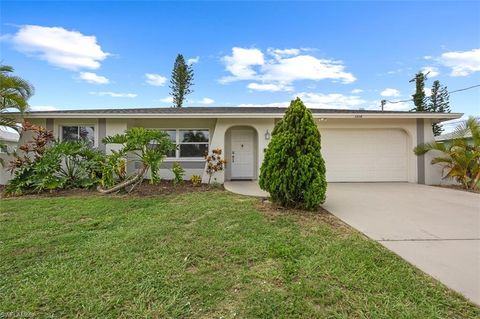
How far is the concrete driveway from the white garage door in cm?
266

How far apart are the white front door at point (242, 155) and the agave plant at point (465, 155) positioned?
7.06 m

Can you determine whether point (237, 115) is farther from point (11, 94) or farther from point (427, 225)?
point (11, 94)

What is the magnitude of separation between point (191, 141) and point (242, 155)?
224 cm

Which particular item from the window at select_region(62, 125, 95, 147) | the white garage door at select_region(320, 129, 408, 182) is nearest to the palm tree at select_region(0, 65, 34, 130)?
the window at select_region(62, 125, 95, 147)

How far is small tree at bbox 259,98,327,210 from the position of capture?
19.0 feet

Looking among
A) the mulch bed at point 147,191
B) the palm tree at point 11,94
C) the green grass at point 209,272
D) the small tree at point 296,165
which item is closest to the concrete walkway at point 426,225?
the green grass at point 209,272

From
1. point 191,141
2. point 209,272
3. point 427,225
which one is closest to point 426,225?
point 427,225

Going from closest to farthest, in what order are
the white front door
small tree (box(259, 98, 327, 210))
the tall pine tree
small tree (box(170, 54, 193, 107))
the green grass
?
the green grass < small tree (box(259, 98, 327, 210)) < the white front door < small tree (box(170, 54, 193, 107)) < the tall pine tree

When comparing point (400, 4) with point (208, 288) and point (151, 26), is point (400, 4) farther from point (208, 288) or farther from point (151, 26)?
point (208, 288)

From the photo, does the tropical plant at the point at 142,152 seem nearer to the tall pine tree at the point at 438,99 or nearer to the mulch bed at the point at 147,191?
the mulch bed at the point at 147,191

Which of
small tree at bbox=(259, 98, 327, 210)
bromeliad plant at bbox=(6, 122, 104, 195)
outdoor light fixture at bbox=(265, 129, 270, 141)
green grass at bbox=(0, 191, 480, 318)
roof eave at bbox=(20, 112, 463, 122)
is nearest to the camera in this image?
green grass at bbox=(0, 191, 480, 318)

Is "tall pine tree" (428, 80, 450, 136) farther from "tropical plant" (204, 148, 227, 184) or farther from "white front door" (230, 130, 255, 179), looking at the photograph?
"tropical plant" (204, 148, 227, 184)

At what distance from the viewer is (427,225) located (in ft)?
16.5

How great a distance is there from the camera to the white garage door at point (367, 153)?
11.5m
